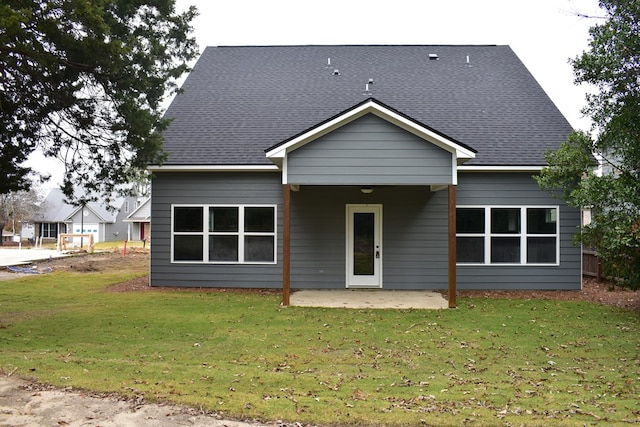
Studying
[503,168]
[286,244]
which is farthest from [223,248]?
[503,168]

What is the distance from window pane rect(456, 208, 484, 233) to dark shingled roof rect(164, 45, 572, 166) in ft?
4.43

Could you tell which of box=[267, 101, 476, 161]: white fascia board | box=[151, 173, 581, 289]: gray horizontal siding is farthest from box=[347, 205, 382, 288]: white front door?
box=[267, 101, 476, 161]: white fascia board

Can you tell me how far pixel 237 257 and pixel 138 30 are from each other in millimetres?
6623

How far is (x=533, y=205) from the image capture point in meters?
14.0

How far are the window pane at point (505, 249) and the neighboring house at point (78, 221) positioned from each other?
49517mm

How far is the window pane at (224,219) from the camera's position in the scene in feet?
46.8

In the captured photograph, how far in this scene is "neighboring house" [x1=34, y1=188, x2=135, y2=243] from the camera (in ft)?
183

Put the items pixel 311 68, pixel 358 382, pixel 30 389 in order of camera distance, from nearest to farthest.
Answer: pixel 30 389
pixel 358 382
pixel 311 68

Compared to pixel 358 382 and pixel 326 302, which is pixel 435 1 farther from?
pixel 358 382

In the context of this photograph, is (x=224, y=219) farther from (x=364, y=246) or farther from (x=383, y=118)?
(x=383, y=118)

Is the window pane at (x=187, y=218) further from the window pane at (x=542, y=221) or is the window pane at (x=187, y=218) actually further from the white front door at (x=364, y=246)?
the window pane at (x=542, y=221)

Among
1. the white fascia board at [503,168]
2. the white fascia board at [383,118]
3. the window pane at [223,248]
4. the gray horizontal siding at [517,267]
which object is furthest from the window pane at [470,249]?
the window pane at [223,248]

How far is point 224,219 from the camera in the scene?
563 inches

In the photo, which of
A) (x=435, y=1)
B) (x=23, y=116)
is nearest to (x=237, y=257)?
(x=23, y=116)
